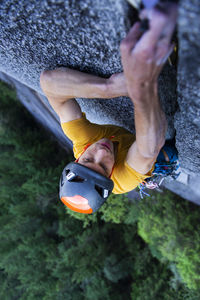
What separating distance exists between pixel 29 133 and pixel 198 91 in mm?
5145

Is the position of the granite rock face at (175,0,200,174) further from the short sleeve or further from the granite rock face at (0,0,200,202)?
the short sleeve

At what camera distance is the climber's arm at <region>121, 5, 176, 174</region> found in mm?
642

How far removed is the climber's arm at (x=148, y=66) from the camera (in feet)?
2.11

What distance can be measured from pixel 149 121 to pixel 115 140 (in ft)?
2.21

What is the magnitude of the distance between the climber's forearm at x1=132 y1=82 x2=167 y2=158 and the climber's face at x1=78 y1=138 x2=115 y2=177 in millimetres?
312

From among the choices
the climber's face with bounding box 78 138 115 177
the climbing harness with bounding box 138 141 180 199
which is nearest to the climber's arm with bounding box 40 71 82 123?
the climber's face with bounding box 78 138 115 177

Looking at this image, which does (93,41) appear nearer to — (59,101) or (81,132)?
(59,101)

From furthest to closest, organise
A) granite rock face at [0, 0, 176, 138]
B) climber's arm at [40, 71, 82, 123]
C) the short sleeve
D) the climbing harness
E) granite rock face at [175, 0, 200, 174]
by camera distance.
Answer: the climbing harness < the short sleeve < climber's arm at [40, 71, 82, 123] < granite rock face at [0, 0, 176, 138] < granite rock face at [175, 0, 200, 174]

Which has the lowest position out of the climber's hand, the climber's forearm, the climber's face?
the climber's face

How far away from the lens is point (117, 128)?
1.76m

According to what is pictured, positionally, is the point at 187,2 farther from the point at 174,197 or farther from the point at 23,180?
the point at 23,180

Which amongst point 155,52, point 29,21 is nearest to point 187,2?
point 155,52

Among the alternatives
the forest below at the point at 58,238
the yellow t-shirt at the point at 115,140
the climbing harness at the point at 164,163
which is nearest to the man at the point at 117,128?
the yellow t-shirt at the point at 115,140

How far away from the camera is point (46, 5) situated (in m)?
0.95
